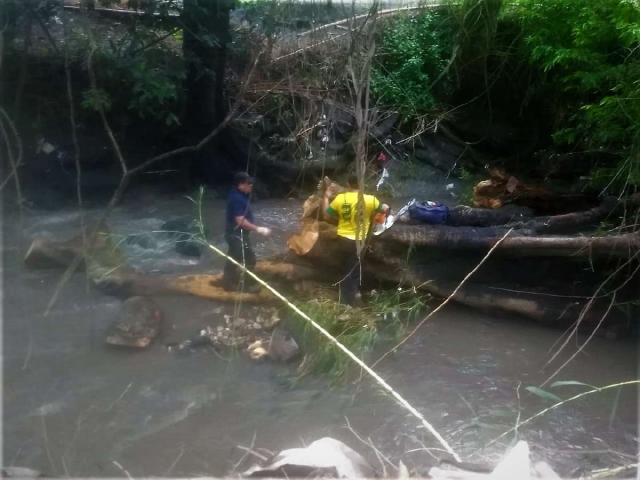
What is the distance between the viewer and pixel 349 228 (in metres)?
6.34

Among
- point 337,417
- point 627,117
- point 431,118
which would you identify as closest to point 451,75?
point 431,118

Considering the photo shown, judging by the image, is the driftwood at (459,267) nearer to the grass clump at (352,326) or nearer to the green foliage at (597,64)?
the grass clump at (352,326)

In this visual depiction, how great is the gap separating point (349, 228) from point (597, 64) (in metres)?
3.55

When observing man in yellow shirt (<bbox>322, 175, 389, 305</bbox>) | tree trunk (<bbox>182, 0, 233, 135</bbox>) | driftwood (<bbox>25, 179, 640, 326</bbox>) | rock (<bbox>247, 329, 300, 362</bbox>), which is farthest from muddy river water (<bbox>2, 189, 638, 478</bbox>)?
tree trunk (<bbox>182, 0, 233, 135</bbox>)

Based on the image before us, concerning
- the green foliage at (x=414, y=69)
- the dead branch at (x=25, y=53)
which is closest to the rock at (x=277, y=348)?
the dead branch at (x=25, y=53)

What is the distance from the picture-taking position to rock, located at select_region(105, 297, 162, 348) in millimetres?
5742

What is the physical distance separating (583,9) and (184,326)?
230 inches

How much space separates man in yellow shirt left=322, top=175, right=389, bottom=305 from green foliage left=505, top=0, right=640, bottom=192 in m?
2.51

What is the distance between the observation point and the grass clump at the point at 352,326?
212 inches

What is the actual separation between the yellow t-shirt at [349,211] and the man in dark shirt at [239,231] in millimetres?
779

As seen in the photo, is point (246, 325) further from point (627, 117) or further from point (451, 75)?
point (451, 75)

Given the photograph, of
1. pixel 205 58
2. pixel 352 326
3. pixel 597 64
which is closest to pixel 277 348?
pixel 352 326

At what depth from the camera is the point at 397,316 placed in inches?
241

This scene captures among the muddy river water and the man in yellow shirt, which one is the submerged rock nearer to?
the muddy river water
